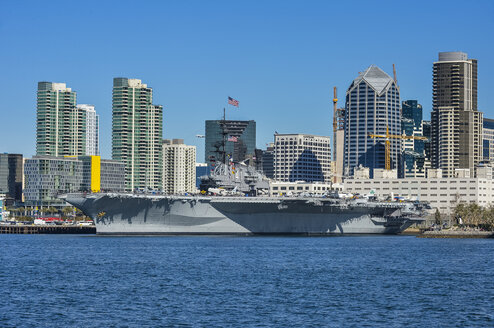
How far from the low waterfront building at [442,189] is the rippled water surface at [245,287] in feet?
321

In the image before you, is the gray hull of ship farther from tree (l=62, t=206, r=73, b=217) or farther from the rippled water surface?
tree (l=62, t=206, r=73, b=217)

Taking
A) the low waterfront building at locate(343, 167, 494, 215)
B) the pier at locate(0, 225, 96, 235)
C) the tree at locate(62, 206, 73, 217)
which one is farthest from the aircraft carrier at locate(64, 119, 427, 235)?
the tree at locate(62, 206, 73, 217)

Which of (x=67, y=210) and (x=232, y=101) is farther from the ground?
(x=232, y=101)

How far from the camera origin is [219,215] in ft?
287

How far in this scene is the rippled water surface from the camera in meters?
33.7

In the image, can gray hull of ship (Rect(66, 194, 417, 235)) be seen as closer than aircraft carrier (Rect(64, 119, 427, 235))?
Answer: Yes

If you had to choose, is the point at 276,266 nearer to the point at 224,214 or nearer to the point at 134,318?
the point at 134,318

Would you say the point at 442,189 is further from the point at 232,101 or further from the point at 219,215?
the point at 219,215

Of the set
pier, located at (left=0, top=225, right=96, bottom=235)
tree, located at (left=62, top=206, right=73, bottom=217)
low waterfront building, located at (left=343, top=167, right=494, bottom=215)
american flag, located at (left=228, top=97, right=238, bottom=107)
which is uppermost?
american flag, located at (left=228, top=97, right=238, bottom=107)

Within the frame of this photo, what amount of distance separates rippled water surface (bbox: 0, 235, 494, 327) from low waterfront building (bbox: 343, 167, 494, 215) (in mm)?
97848

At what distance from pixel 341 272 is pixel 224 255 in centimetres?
1328

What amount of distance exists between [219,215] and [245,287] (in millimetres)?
44678

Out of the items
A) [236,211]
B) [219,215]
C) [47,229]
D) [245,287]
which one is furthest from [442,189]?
[245,287]

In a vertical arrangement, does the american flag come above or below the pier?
above
